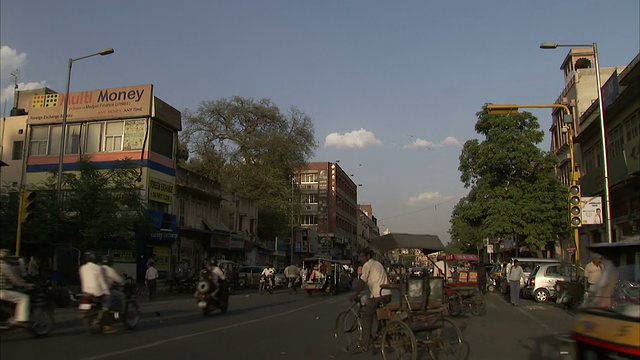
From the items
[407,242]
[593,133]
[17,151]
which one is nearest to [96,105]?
[17,151]

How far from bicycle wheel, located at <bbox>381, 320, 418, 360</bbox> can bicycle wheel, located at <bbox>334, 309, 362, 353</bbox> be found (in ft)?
3.87

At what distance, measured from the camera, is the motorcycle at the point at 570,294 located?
18.2 metres

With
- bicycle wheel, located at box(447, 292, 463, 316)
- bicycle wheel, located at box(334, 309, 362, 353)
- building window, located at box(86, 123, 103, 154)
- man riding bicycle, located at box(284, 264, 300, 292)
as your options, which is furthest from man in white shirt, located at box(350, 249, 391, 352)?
building window, located at box(86, 123, 103, 154)

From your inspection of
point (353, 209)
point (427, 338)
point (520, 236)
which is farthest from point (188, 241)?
point (353, 209)

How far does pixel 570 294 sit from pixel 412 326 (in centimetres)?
1311

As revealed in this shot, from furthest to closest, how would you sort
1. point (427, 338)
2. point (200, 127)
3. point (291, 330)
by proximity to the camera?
point (200, 127)
point (291, 330)
point (427, 338)

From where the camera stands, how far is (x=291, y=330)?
12648 mm

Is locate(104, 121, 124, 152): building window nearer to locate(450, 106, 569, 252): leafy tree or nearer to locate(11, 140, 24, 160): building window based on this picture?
locate(11, 140, 24, 160): building window

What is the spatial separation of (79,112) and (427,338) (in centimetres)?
2898

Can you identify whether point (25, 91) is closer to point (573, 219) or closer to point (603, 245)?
point (573, 219)

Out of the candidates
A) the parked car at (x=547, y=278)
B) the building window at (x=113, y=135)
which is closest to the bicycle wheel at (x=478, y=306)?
the parked car at (x=547, y=278)

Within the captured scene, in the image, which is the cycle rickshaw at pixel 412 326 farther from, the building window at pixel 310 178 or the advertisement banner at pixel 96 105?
the building window at pixel 310 178

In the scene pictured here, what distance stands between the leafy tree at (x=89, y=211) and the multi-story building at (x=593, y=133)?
16878mm

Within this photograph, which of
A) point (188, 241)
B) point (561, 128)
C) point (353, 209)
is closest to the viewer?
point (188, 241)
